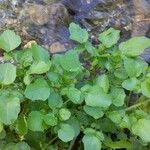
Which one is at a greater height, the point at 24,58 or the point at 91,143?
the point at 24,58

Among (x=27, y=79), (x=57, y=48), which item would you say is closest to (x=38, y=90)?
(x=27, y=79)

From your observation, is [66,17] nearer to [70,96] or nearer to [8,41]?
[8,41]

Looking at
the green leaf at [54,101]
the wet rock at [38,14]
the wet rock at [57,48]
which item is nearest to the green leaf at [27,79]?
the green leaf at [54,101]

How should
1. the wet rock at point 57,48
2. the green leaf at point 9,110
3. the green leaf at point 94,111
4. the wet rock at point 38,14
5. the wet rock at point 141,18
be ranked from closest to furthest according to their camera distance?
the green leaf at point 9,110 → the green leaf at point 94,111 → the wet rock at point 57,48 → the wet rock at point 38,14 → the wet rock at point 141,18

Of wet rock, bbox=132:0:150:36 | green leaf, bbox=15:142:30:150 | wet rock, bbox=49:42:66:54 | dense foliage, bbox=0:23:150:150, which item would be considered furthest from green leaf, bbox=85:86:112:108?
wet rock, bbox=132:0:150:36

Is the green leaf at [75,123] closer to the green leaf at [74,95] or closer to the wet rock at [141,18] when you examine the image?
the green leaf at [74,95]

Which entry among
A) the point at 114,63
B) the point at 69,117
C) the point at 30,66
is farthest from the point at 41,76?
the point at 114,63

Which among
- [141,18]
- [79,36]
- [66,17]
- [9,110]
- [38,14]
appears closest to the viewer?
[9,110]
